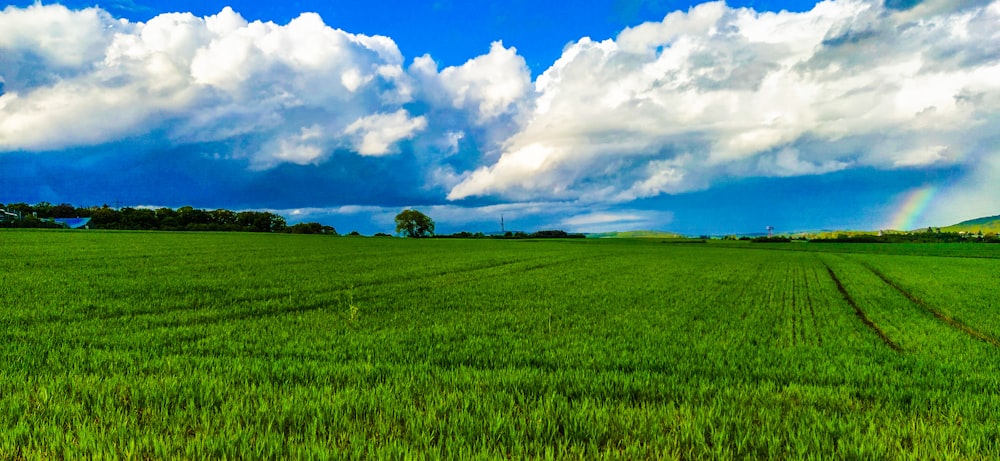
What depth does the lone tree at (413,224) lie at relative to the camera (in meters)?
152

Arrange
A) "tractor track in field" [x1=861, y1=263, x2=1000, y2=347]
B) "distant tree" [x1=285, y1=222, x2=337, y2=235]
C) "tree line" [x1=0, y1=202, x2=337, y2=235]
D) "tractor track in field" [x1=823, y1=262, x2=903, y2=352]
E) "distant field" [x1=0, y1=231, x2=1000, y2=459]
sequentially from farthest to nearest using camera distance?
"distant tree" [x1=285, y1=222, x2=337, y2=235] < "tree line" [x1=0, y1=202, x2=337, y2=235] < "tractor track in field" [x1=861, y1=263, x2=1000, y2=347] < "tractor track in field" [x1=823, y1=262, x2=903, y2=352] < "distant field" [x1=0, y1=231, x2=1000, y2=459]

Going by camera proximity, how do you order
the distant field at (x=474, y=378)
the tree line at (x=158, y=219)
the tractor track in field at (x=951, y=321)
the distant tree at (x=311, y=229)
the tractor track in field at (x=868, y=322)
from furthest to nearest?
the distant tree at (x=311, y=229)
the tree line at (x=158, y=219)
the tractor track in field at (x=951, y=321)
the tractor track in field at (x=868, y=322)
the distant field at (x=474, y=378)

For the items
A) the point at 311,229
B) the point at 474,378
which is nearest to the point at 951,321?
the point at 474,378

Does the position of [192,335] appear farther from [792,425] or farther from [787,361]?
[787,361]

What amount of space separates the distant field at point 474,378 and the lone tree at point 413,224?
133773mm

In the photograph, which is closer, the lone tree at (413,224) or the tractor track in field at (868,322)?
the tractor track in field at (868,322)

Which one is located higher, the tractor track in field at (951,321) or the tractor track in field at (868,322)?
the tractor track in field at (868,322)

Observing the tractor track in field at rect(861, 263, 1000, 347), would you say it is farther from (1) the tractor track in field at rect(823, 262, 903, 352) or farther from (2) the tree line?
(2) the tree line

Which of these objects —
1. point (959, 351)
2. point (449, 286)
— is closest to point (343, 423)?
point (959, 351)

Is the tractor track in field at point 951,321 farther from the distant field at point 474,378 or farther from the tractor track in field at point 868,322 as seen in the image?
the tractor track in field at point 868,322

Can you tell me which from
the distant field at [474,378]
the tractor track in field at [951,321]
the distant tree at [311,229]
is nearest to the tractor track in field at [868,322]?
the distant field at [474,378]

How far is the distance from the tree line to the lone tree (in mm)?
30299

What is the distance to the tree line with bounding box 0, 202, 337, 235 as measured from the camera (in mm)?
104750

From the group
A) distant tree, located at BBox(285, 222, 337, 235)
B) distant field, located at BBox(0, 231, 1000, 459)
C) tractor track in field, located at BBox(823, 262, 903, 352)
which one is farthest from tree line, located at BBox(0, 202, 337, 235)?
tractor track in field, located at BBox(823, 262, 903, 352)
